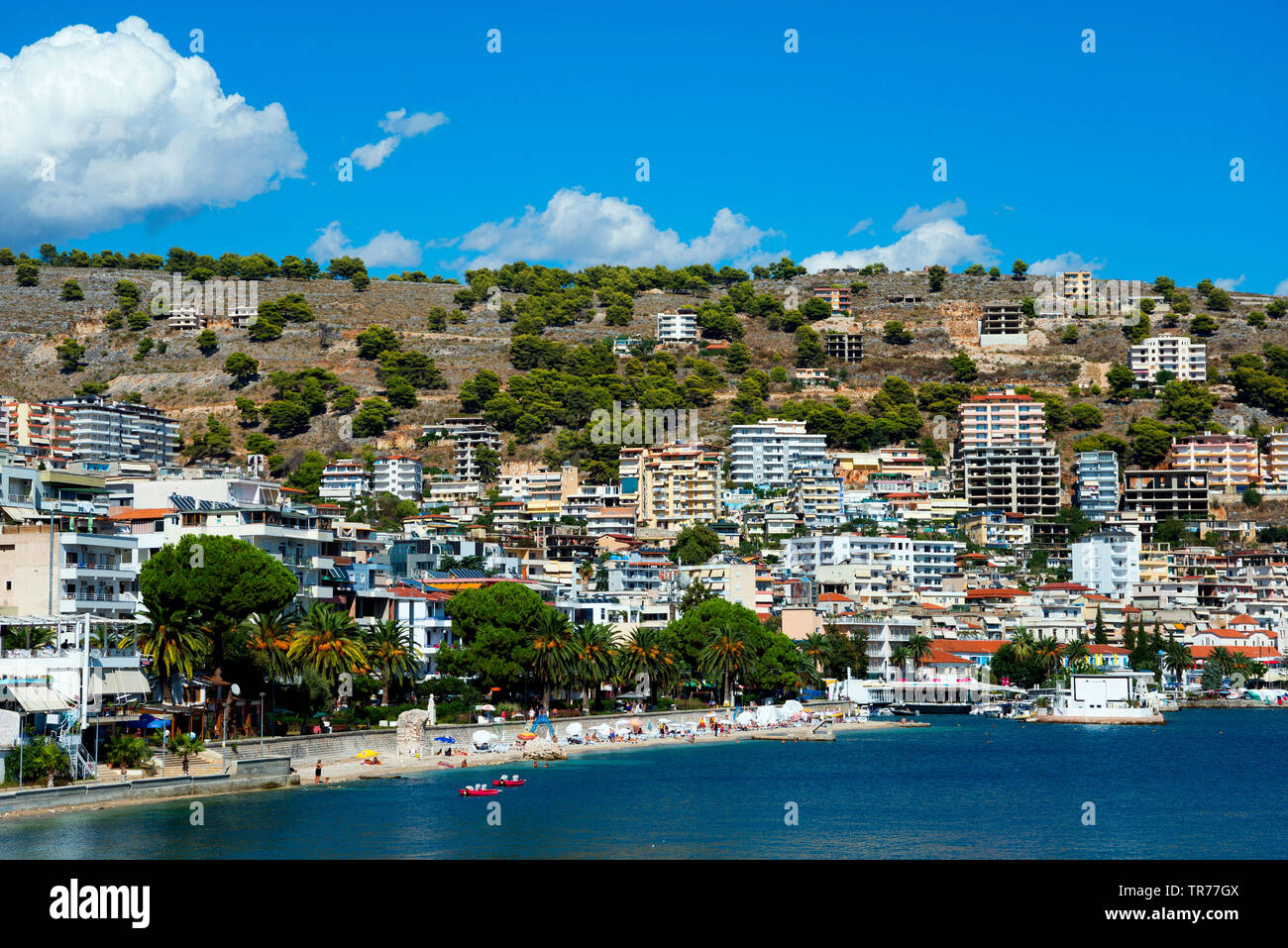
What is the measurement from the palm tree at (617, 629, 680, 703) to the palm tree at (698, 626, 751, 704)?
229 centimetres

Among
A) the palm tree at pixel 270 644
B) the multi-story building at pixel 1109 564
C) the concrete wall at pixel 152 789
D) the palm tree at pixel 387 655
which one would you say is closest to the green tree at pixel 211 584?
the palm tree at pixel 270 644

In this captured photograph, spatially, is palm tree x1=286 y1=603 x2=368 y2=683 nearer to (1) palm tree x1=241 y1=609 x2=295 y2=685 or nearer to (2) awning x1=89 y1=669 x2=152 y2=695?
(1) palm tree x1=241 y1=609 x2=295 y2=685

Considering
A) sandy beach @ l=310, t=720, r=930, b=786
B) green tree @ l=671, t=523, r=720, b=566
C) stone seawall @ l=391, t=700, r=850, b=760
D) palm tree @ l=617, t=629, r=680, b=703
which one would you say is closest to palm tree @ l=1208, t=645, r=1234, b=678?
green tree @ l=671, t=523, r=720, b=566

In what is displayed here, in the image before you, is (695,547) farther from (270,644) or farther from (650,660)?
(270,644)

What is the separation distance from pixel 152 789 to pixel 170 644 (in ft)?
28.1

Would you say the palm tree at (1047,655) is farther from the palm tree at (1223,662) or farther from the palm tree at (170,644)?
the palm tree at (170,644)

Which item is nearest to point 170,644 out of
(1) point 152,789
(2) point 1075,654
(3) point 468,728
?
(1) point 152,789

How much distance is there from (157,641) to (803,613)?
9123 cm

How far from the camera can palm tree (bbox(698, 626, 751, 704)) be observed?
341 ft

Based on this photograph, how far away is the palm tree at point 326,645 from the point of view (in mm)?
68875

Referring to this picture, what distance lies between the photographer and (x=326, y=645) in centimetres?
6962

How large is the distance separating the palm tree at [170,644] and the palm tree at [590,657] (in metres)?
28.7
